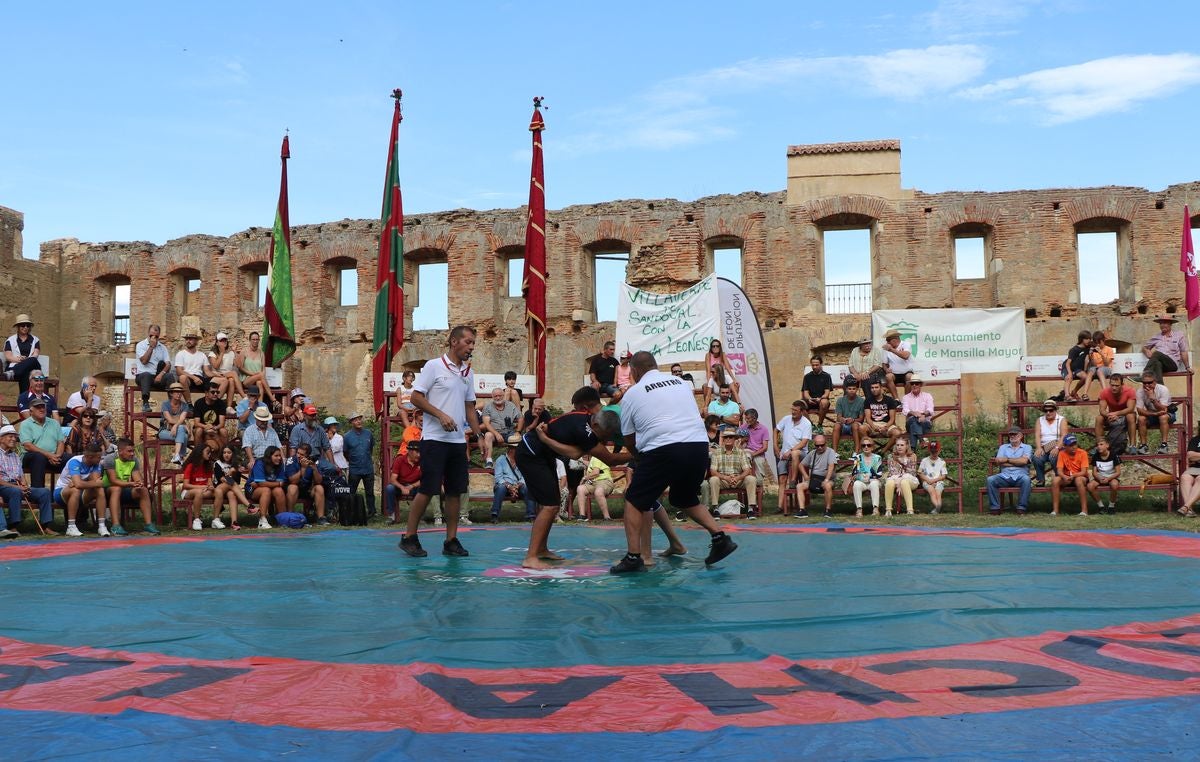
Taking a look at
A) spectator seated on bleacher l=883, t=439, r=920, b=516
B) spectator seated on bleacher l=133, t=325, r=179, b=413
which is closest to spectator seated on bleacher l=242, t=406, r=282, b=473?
spectator seated on bleacher l=133, t=325, r=179, b=413

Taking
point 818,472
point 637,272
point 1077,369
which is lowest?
point 818,472

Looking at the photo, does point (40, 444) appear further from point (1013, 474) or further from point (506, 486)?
point (1013, 474)

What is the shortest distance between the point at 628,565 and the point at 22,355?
12.1m

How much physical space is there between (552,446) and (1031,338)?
65.5ft

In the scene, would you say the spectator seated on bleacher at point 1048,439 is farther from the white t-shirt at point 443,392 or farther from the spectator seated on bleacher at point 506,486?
the white t-shirt at point 443,392

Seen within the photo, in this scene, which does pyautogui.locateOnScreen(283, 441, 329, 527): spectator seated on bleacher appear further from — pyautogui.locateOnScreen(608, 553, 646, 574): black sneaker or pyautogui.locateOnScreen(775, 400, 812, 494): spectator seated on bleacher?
pyautogui.locateOnScreen(608, 553, 646, 574): black sneaker

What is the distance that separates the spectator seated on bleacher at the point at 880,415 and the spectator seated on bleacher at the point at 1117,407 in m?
2.63

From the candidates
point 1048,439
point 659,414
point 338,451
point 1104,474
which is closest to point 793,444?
→ point 1048,439

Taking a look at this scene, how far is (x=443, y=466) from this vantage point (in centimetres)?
891

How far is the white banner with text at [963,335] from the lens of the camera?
1812 cm

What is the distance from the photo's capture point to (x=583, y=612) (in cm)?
567

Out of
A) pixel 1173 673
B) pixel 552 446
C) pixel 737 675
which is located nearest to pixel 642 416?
pixel 552 446

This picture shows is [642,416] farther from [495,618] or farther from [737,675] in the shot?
[737,675]

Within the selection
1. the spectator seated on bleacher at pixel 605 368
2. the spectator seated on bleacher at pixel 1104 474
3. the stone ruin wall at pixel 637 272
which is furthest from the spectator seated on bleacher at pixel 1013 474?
the stone ruin wall at pixel 637 272
